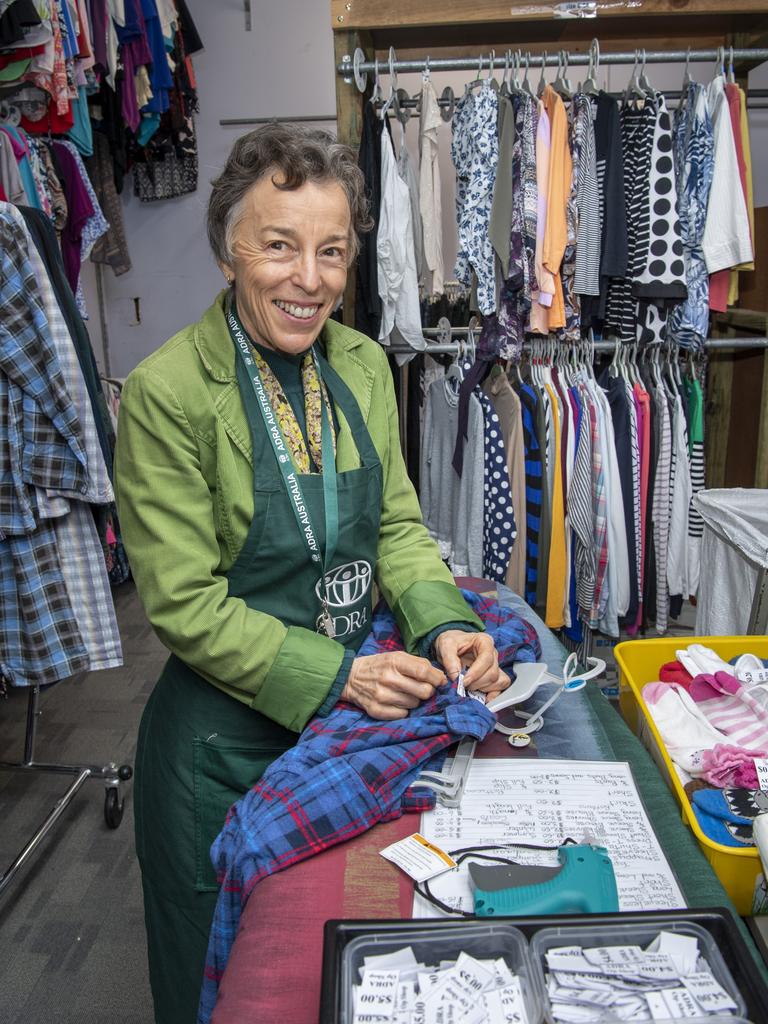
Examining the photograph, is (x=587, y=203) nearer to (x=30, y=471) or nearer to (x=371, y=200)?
(x=371, y=200)

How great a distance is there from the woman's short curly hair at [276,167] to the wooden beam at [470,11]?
70.6 inches

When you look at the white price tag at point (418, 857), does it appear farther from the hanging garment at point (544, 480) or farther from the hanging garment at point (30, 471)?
the hanging garment at point (544, 480)

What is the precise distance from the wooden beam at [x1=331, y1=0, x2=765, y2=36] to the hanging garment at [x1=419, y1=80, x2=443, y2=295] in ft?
0.87

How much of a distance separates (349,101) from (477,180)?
0.53 m

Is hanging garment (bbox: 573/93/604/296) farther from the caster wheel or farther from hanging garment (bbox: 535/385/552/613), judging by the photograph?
the caster wheel

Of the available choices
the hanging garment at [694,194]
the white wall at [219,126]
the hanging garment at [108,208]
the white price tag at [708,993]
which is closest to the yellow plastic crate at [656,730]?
the white price tag at [708,993]

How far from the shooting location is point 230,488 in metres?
1.19

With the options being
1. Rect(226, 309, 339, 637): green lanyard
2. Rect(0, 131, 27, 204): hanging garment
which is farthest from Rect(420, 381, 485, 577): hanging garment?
Rect(226, 309, 339, 637): green lanyard

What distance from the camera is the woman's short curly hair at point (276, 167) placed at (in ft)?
3.90

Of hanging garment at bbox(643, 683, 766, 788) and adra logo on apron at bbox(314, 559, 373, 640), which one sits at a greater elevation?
adra logo on apron at bbox(314, 559, 373, 640)

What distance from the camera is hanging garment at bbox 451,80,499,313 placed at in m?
2.85

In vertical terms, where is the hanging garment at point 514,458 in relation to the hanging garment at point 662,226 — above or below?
below

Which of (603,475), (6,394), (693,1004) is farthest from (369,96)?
(693,1004)

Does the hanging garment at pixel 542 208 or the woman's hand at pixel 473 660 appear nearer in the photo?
the woman's hand at pixel 473 660
